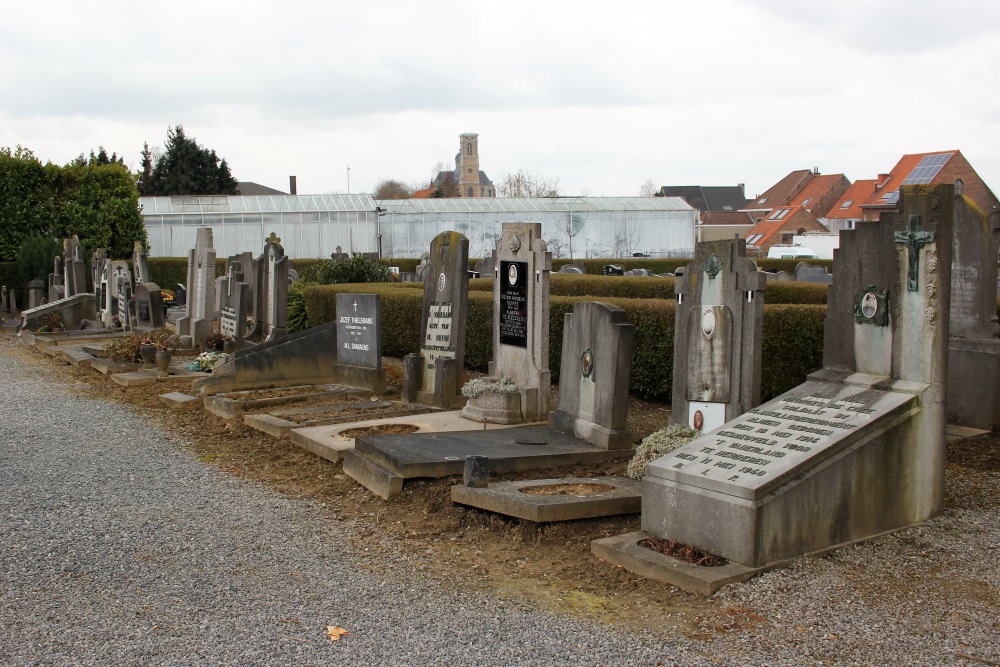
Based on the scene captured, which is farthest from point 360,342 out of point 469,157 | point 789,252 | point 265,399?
point 469,157

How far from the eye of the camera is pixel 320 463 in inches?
309

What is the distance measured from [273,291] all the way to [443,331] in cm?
428

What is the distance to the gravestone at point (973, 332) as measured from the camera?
8547 mm

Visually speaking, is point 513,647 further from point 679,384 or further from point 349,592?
point 679,384

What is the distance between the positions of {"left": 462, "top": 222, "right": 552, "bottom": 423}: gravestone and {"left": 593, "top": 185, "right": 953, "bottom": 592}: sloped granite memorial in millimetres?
3274

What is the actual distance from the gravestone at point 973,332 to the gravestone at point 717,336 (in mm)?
3102

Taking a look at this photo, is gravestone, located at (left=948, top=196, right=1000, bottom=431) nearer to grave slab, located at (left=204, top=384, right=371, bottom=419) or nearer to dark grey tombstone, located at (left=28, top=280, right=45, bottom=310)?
grave slab, located at (left=204, top=384, right=371, bottom=419)

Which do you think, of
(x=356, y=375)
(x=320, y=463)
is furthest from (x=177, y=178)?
(x=320, y=463)

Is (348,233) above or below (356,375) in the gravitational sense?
above

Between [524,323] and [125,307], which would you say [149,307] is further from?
[524,323]

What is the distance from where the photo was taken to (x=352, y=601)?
15.6ft

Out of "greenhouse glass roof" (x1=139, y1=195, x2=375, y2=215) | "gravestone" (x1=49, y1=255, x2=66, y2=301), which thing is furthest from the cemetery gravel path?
"greenhouse glass roof" (x1=139, y1=195, x2=375, y2=215)

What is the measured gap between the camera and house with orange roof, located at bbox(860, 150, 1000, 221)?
49.8 meters

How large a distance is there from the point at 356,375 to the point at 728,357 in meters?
5.96
